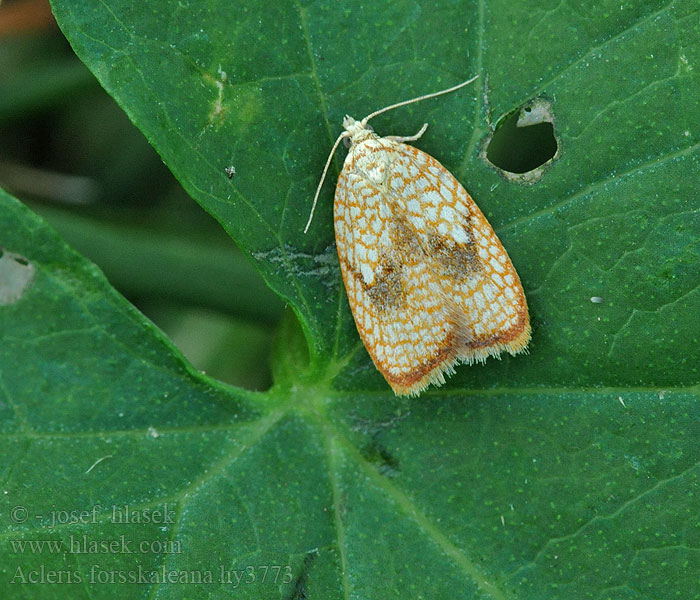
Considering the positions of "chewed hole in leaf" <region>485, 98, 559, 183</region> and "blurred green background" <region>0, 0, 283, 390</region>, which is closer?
"chewed hole in leaf" <region>485, 98, 559, 183</region>

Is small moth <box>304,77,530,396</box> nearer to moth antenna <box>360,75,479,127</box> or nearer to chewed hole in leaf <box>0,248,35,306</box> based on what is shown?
moth antenna <box>360,75,479,127</box>

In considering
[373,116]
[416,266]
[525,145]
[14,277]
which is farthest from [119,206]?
[525,145]

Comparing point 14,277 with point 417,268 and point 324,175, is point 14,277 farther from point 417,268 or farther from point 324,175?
point 417,268

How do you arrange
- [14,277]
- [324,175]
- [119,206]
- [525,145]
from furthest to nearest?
[119,206], [525,145], [324,175], [14,277]

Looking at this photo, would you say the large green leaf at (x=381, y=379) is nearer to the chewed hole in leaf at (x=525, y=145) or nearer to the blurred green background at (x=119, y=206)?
the chewed hole in leaf at (x=525, y=145)

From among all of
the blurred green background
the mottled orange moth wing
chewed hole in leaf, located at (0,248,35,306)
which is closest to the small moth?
the mottled orange moth wing

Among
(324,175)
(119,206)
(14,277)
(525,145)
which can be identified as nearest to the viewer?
(14,277)

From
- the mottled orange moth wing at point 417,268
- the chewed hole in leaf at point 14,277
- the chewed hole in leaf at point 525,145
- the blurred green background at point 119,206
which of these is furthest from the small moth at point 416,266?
the chewed hole in leaf at point 14,277
